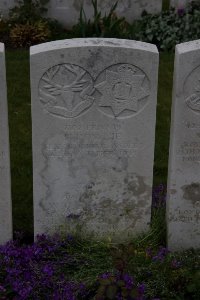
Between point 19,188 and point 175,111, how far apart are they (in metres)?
2.02

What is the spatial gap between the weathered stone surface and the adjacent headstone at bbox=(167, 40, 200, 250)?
588 centimetres

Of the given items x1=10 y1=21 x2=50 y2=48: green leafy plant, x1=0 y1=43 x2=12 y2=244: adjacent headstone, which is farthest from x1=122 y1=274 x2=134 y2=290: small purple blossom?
x1=10 y1=21 x2=50 y2=48: green leafy plant

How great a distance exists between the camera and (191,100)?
15.8 feet

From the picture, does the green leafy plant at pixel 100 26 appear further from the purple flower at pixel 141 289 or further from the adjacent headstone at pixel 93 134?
the purple flower at pixel 141 289

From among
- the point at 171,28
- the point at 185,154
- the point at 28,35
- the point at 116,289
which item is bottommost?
the point at 116,289

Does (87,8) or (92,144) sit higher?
(87,8)

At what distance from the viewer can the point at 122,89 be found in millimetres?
4816

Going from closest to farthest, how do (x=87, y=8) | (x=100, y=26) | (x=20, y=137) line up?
(x=20, y=137) → (x=100, y=26) → (x=87, y=8)

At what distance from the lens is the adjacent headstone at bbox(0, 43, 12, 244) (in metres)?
4.70

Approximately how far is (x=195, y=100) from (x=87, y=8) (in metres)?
6.04

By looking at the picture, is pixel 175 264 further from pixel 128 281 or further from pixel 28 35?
pixel 28 35

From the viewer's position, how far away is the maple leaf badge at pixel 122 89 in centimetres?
477

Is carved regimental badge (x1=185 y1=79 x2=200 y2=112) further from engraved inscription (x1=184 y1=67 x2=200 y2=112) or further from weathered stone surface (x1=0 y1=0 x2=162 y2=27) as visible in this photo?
weathered stone surface (x1=0 y1=0 x2=162 y2=27)

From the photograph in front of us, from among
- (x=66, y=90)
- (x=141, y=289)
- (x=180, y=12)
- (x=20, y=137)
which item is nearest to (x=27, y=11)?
(x=180, y=12)
